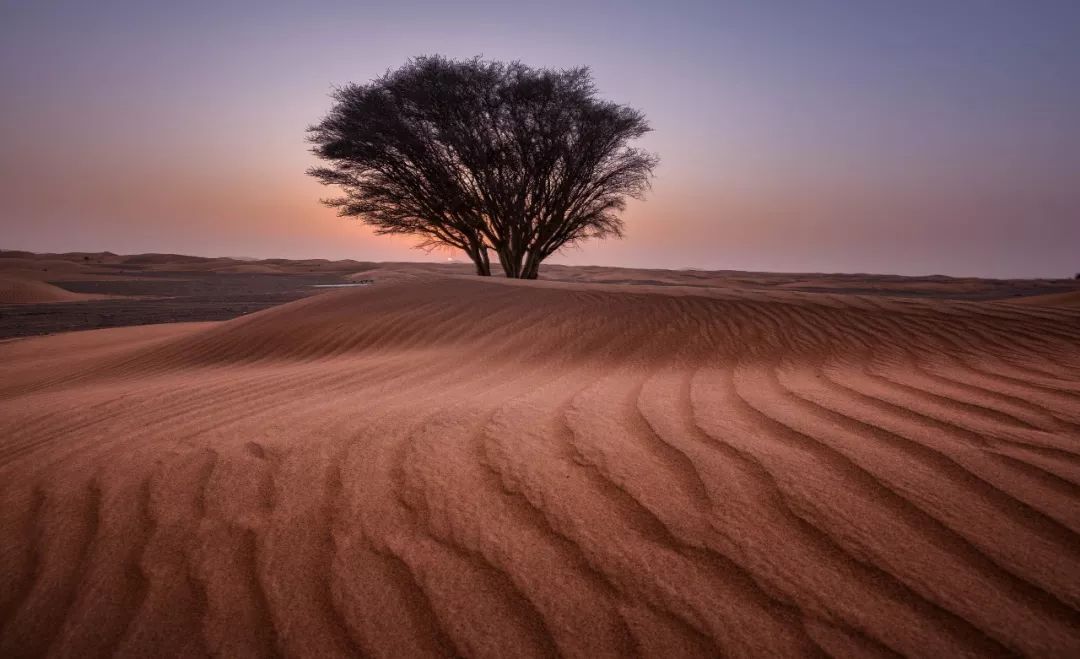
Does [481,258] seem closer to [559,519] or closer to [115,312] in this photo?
[115,312]

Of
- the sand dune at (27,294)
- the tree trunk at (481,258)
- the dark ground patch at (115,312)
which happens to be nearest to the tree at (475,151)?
the tree trunk at (481,258)

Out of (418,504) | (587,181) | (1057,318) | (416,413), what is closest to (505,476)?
(418,504)

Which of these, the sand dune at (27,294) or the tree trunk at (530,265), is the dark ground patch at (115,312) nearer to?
the sand dune at (27,294)

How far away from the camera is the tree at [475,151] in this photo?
592 inches

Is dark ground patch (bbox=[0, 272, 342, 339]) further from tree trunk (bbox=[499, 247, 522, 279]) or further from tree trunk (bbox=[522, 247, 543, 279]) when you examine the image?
tree trunk (bbox=[522, 247, 543, 279])

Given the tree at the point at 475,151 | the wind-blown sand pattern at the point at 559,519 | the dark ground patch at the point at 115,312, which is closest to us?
the wind-blown sand pattern at the point at 559,519

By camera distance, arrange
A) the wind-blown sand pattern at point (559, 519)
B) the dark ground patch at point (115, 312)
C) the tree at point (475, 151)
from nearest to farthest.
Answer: the wind-blown sand pattern at point (559, 519) → the dark ground patch at point (115, 312) → the tree at point (475, 151)

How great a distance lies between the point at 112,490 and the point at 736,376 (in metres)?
3.07

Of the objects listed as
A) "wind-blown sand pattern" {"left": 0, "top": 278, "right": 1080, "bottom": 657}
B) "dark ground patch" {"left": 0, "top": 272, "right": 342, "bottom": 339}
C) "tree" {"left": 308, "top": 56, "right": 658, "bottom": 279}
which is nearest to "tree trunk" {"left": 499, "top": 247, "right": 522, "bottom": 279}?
"tree" {"left": 308, "top": 56, "right": 658, "bottom": 279}

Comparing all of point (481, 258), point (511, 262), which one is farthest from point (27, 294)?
point (511, 262)

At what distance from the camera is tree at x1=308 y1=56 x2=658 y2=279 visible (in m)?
15.0

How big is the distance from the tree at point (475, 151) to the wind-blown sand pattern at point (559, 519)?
42.2 ft

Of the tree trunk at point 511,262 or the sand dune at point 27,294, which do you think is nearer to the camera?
the tree trunk at point 511,262

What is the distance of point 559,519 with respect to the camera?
1.56 m
